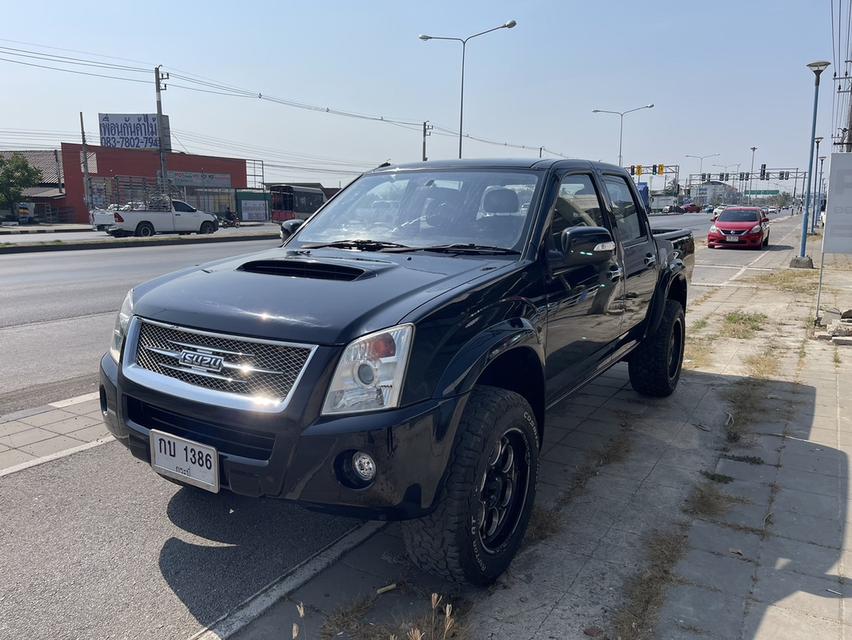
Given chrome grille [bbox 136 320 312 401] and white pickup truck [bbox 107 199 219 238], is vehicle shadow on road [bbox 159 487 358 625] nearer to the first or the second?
chrome grille [bbox 136 320 312 401]

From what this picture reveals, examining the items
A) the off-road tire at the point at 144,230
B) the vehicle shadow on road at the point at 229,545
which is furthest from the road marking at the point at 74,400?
the off-road tire at the point at 144,230

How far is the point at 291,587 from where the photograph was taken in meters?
2.88

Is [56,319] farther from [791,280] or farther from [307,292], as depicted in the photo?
[791,280]

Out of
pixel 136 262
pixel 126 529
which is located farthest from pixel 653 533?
pixel 136 262

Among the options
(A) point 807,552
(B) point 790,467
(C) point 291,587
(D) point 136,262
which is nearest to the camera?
(C) point 291,587

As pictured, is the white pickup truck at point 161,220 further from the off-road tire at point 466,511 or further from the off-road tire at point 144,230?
the off-road tire at point 466,511

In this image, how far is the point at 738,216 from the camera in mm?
26000

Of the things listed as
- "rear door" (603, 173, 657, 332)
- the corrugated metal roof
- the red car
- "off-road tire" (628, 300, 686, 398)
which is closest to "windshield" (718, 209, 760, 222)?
the red car

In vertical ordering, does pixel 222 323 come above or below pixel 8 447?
above

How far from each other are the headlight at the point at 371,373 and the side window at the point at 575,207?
1.46 m

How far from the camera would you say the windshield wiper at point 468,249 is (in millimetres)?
3439

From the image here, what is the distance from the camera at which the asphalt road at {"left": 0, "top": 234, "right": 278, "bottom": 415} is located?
19.3 ft

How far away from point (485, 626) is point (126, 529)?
1.90 metres

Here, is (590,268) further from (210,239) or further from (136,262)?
(210,239)
